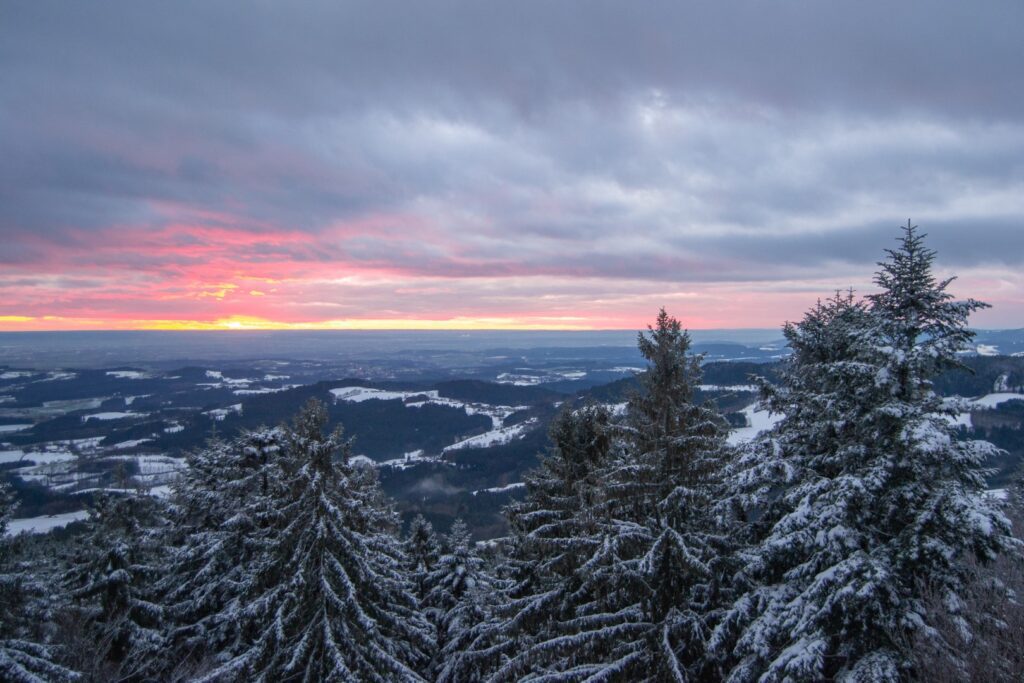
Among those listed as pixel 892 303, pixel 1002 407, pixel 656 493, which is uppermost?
pixel 892 303

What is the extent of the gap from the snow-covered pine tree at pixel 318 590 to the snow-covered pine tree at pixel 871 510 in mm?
9916

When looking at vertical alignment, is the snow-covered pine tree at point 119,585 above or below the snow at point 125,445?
above

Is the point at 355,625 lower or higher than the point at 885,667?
lower

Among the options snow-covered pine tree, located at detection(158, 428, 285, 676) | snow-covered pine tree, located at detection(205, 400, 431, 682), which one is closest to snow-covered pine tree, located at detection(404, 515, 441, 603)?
snow-covered pine tree, located at detection(158, 428, 285, 676)

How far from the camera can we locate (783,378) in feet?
54.5

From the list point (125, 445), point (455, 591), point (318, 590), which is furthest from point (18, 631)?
point (125, 445)

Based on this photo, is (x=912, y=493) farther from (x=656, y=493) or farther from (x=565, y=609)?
(x=565, y=609)

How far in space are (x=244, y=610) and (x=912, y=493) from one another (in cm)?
1672

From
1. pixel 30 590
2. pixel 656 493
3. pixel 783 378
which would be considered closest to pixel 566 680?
pixel 656 493

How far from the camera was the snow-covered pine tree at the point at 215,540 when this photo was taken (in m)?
17.4

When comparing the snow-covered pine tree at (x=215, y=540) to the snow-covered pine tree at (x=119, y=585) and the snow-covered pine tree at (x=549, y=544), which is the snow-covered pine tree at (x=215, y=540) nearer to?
the snow-covered pine tree at (x=119, y=585)

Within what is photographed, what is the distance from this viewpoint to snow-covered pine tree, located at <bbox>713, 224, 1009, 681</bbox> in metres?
9.89

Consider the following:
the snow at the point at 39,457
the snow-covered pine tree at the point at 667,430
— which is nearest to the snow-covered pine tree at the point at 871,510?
the snow-covered pine tree at the point at 667,430

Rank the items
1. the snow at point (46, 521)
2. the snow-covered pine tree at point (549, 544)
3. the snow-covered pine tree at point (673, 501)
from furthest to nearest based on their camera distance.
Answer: the snow at point (46, 521)
the snow-covered pine tree at point (549, 544)
the snow-covered pine tree at point (673, 501)
